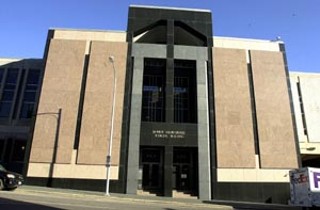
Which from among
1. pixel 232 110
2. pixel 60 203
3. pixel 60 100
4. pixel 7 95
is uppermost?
pixel 7 95

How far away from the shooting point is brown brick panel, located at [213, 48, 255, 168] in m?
30.5

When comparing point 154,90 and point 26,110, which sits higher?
point 154,90

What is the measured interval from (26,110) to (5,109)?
94.2 inches

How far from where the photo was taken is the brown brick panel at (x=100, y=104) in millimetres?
29812

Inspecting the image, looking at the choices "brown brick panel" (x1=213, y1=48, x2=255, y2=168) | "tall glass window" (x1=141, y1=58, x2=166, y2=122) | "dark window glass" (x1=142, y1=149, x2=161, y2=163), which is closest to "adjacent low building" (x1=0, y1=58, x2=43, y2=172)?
"tall glass window" (x1=141, y1=58, x2=166, y2=122)

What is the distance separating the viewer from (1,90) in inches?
1608

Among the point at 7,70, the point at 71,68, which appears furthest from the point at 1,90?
the point at 71,68

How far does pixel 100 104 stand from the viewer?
31359mm

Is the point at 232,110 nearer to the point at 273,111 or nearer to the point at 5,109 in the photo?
the point at 273,111

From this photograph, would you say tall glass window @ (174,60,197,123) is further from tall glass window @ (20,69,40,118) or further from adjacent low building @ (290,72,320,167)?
tall glass window @ (20,69,40,118)

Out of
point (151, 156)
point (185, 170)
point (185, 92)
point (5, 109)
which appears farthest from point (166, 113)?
point (5, 109)

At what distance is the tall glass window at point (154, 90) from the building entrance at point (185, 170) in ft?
12.0

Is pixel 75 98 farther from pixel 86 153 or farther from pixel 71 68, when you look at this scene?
pixel 86 153

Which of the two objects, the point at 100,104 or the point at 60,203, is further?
the point at 100,104
